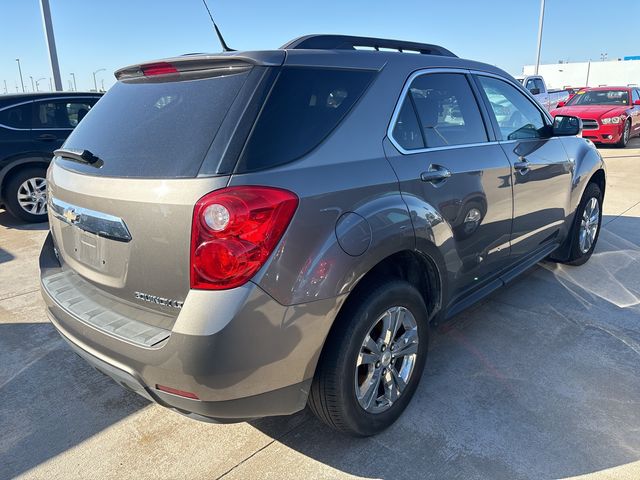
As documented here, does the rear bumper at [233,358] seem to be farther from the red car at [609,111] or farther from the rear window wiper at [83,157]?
the red car at [609,111]

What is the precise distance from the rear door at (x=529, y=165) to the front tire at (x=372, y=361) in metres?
1.26

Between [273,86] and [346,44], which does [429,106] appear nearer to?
[346,44]

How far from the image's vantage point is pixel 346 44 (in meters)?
2.41

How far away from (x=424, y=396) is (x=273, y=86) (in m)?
1.81

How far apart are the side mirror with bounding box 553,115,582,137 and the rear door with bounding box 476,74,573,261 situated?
0.06 meters

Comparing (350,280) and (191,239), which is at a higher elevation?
(191,239)

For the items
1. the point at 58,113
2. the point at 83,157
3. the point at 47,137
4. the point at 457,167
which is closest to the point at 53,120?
the point at 58,113

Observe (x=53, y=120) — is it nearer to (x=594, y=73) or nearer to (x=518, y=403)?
(x=518, y=403)

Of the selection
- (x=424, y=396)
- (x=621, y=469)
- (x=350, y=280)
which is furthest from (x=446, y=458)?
(x=350, y=280)

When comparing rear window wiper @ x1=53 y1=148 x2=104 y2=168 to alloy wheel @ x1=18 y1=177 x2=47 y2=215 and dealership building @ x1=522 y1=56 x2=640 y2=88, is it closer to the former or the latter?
alloy wheel @ x1=18 y1=177 x2=47 y2=215

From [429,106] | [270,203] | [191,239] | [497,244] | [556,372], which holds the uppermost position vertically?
[429,106]

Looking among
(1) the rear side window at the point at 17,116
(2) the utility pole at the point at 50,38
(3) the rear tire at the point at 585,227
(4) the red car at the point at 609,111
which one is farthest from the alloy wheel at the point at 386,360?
(4) the red car at the point at 609,111

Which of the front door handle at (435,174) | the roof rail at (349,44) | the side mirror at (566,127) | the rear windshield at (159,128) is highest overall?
the roof rail at (349,44)

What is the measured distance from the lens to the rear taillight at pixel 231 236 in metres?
1.71
